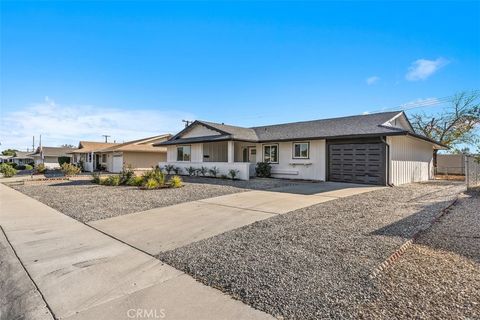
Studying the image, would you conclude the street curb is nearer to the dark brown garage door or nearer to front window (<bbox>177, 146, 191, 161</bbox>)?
the dark brown garage door

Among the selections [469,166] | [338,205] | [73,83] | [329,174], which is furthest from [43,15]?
[469,166]

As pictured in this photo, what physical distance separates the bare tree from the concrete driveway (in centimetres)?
2598

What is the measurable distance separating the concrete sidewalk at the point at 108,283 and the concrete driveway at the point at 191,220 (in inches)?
18.4

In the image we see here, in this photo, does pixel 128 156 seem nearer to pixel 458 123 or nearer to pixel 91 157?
pixel 91 157

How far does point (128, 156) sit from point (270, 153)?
17.6m

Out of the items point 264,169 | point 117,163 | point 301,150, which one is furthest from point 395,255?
point 117,163

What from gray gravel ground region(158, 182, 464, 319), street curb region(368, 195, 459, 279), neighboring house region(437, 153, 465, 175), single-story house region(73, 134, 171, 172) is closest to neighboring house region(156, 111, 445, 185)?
gray gravel ground region(158, 182, 464, 319)

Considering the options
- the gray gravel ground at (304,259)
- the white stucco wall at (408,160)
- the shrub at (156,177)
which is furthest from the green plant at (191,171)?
the gray gravel ground at (304,259)

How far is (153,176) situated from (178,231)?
828 cm

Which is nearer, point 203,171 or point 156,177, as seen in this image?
point 156,177

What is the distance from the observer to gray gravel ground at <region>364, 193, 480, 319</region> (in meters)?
2.39

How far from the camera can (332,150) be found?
14.5 meters

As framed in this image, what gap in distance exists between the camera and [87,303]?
2742 mm

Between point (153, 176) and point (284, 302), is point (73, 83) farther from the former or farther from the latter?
point (284, 302)
